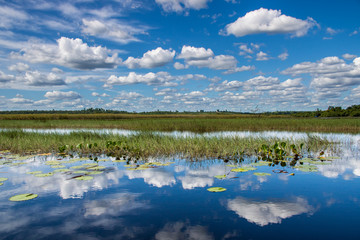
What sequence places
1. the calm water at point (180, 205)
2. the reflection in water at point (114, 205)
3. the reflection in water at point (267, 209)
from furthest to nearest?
1. the reflection in water at point (114, 205)
2. the reflection in water at point (267, 209)
3. the calm water at point (180, 205)

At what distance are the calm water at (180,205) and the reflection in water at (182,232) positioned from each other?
15 mm

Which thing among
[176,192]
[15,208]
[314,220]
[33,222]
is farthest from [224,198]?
[15,208]

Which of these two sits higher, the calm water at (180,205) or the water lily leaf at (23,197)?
the water lily leaf at (23,197)

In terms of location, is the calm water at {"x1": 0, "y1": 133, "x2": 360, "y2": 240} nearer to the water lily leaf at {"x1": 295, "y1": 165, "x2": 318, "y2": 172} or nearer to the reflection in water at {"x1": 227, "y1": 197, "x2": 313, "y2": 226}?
the reflection in water at {"x1": 227, "y1": 197, "x2": 313, "y2": 226}

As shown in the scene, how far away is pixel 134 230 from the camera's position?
3.87 metres

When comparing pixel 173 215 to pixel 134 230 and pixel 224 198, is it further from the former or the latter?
pixel 224 198

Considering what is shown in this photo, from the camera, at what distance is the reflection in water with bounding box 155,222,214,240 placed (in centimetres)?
365

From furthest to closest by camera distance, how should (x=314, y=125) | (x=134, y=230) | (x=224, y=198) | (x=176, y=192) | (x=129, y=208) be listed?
1. (x=314, y=125)
2. (x=176, y=192)
3. (x=224, y=198)
4. (x=129, y=208)
5. (x=134, y=230)

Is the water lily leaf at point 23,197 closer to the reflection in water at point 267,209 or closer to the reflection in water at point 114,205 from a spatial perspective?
the reflection in water at point 114,205

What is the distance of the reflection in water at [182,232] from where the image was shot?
3648mm

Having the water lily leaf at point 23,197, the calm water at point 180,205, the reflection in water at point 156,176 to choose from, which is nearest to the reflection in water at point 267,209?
the calm water at point 180,205

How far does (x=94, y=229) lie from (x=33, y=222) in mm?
1142

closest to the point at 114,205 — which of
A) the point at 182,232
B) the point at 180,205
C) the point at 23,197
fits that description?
the point at 180,205

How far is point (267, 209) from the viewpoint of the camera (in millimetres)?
4656
